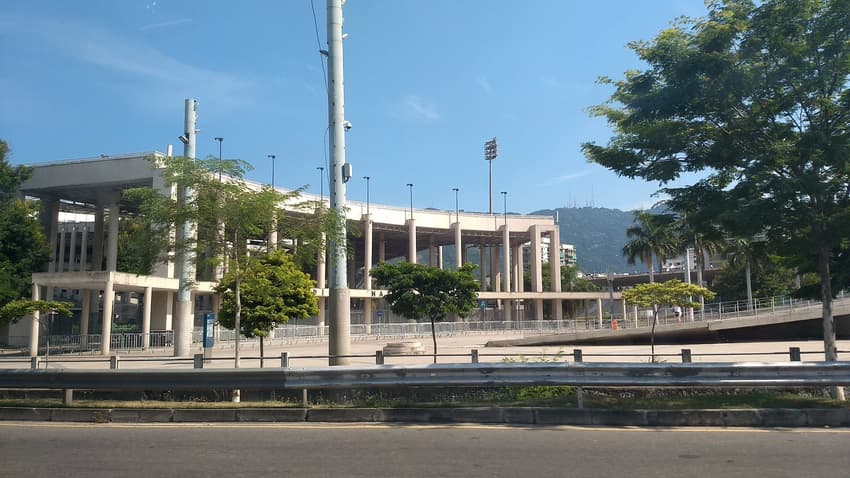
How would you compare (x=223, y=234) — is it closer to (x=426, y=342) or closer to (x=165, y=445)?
(x=165, y=445)

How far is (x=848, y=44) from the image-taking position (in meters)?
11.8

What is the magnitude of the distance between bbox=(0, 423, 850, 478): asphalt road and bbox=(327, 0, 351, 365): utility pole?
13.9ft

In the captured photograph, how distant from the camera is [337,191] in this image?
47.3 ft

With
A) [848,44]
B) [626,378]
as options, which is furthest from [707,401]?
[848,44]

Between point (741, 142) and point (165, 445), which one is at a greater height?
point (741, 142)

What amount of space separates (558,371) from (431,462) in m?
3.66

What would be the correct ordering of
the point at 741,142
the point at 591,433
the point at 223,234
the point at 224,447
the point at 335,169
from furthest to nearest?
the point at 223,234 → the point at 335,169 → the point at 741,142 → the point at 591,433 → the point at 224,447

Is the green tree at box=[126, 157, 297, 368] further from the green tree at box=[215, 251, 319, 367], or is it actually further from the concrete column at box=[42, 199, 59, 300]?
the concrete column at box=[42, 199, 59, 300]

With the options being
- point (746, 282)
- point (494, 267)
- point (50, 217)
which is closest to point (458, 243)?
point (494, 267)

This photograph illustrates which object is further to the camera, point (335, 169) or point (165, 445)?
point (335, 169)

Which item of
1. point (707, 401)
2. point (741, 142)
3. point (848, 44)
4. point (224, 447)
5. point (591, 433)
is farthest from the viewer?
point (741, 142)

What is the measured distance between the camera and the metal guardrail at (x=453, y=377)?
996 centimetres

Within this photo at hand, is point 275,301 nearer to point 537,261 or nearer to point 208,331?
point 208,331

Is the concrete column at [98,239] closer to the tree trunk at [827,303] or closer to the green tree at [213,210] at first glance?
the green tree at [213,210]
